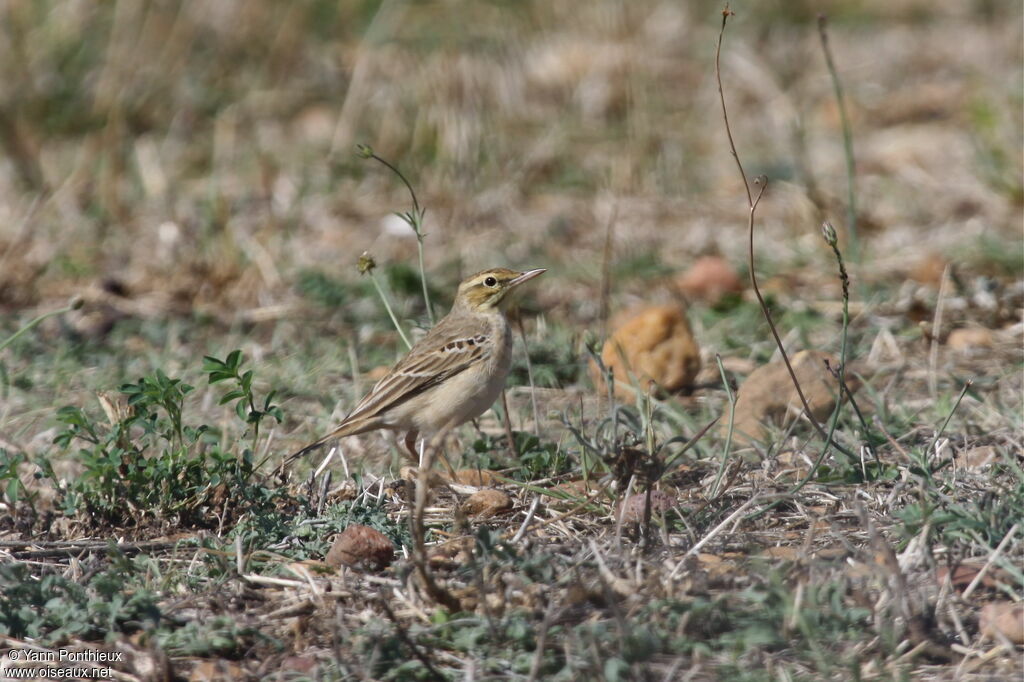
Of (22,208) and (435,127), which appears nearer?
(22,208)

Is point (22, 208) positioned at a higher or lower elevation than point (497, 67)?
lower

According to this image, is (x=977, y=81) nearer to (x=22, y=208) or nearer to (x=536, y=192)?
(x=536, y=192)

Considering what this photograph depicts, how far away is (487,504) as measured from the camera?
4.50m

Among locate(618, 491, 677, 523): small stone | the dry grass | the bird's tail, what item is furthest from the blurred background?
locate(618, 491, 677, 523): small stone

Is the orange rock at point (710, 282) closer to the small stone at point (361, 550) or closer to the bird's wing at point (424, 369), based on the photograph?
the bird's wing at point (424, 369)

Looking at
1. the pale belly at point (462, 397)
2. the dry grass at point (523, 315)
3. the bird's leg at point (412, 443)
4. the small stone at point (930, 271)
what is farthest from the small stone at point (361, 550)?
the small stone at point (930, 271)

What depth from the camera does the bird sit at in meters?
5.22

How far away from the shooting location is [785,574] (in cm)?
359

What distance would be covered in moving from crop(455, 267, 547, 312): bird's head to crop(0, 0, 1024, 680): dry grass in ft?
1.82

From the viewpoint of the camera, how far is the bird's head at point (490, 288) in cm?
595

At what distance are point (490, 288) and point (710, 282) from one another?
1.98 m

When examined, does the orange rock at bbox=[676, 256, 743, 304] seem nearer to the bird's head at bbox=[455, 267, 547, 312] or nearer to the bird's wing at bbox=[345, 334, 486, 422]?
the bird's head at bbox=[455, 267, 547, 312]

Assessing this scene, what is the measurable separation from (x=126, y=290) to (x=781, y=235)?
4378mm

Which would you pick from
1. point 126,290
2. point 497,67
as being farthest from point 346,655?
point 497,67
